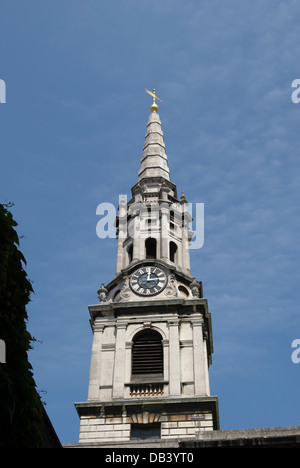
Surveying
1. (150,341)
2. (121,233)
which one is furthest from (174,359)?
(121,233)

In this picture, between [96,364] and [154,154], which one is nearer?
[96,364]

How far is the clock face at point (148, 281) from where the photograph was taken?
151 ft

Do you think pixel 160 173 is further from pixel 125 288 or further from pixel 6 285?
pixel 6 285

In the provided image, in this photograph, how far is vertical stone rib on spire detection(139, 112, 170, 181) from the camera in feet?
187

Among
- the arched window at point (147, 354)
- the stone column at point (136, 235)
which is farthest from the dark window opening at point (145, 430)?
the stone column at point (136, 235)

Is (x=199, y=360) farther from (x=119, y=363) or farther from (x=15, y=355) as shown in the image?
(x=15, y=355)

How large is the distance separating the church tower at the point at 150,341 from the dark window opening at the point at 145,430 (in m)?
0.05

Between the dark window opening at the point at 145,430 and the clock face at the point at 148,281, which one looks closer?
the dark window opening at the point at 145,430

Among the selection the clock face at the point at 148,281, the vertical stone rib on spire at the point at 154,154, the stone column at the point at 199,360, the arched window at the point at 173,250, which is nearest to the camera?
the stone column at the point at 199,360

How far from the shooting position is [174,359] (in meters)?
42.2

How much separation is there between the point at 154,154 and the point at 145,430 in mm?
25110

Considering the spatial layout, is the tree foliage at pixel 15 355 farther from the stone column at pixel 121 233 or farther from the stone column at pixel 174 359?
the stone column at pixel 121 233

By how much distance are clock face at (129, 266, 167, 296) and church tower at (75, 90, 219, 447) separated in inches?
2.4
